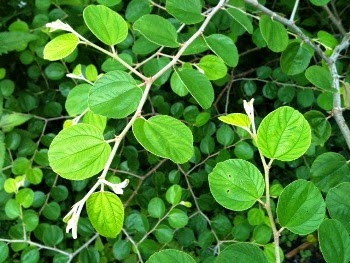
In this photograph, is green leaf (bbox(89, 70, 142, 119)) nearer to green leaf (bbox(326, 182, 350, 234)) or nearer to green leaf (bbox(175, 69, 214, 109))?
green leaf (bbox(175, 69, 214, 109))

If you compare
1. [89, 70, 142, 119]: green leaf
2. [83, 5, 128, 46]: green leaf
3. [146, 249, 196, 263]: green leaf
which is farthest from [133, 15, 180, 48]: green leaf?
[146, 249, 196, 263]: green leaf

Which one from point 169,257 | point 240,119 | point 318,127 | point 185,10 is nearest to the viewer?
point 169,257

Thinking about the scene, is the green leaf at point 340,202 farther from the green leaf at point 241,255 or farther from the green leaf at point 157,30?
the green leaf at point 157,30

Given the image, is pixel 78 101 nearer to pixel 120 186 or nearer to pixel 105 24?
pixel 105 24

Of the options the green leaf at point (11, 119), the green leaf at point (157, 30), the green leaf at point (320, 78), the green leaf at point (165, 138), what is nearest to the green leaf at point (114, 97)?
the green leaf at point (165, 138)

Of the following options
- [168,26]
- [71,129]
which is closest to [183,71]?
[168,26]

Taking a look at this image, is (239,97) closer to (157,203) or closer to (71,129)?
(157,203)

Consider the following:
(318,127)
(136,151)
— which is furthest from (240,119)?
(136,151)
